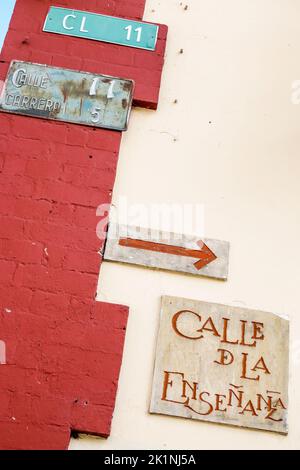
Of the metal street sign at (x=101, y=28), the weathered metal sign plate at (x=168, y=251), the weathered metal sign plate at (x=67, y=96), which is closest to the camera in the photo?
the weathered metal sign plate at (x=168, y=251)

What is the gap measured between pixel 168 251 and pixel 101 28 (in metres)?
1.38

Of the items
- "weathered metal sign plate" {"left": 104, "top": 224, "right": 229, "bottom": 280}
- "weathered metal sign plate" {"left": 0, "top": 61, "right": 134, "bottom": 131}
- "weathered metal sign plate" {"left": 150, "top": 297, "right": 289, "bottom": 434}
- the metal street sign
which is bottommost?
"weathered metal sign plate" {"left": 150, "top": 297, "right": 289, "bottom": 434}

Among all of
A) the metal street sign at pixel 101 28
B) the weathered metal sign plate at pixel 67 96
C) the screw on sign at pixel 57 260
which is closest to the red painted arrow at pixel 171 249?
the screw on sign at pixel 57 260

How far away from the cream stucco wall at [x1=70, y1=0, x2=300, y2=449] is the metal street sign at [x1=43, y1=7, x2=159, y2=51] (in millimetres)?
146

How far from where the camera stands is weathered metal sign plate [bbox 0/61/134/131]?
2.37m

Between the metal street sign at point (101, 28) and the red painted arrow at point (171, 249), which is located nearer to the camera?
the red painted arrow at point (171, 249)

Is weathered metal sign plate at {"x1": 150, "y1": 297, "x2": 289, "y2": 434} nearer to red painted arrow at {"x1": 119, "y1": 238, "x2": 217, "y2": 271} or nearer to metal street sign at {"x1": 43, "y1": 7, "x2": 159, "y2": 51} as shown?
red painted arrow at {"x1": 119, "y1": 238, "x2": 217, "y2": 271}

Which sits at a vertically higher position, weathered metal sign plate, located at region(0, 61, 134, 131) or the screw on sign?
weathered metal sign plate, located at region(0, 61, 134, 131)

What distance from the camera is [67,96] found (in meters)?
2.42

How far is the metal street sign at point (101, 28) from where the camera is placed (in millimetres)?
2641

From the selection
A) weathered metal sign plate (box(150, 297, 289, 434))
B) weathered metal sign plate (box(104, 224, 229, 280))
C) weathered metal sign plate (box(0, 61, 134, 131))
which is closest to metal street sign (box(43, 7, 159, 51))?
weathered metal sign plate (box(0, 61, 134, 131))

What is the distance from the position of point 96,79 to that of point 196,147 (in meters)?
0.62

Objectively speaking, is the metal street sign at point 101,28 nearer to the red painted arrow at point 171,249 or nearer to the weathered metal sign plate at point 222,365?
the red painted arrow at point 171,249

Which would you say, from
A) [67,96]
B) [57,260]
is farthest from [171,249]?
[67,96]
